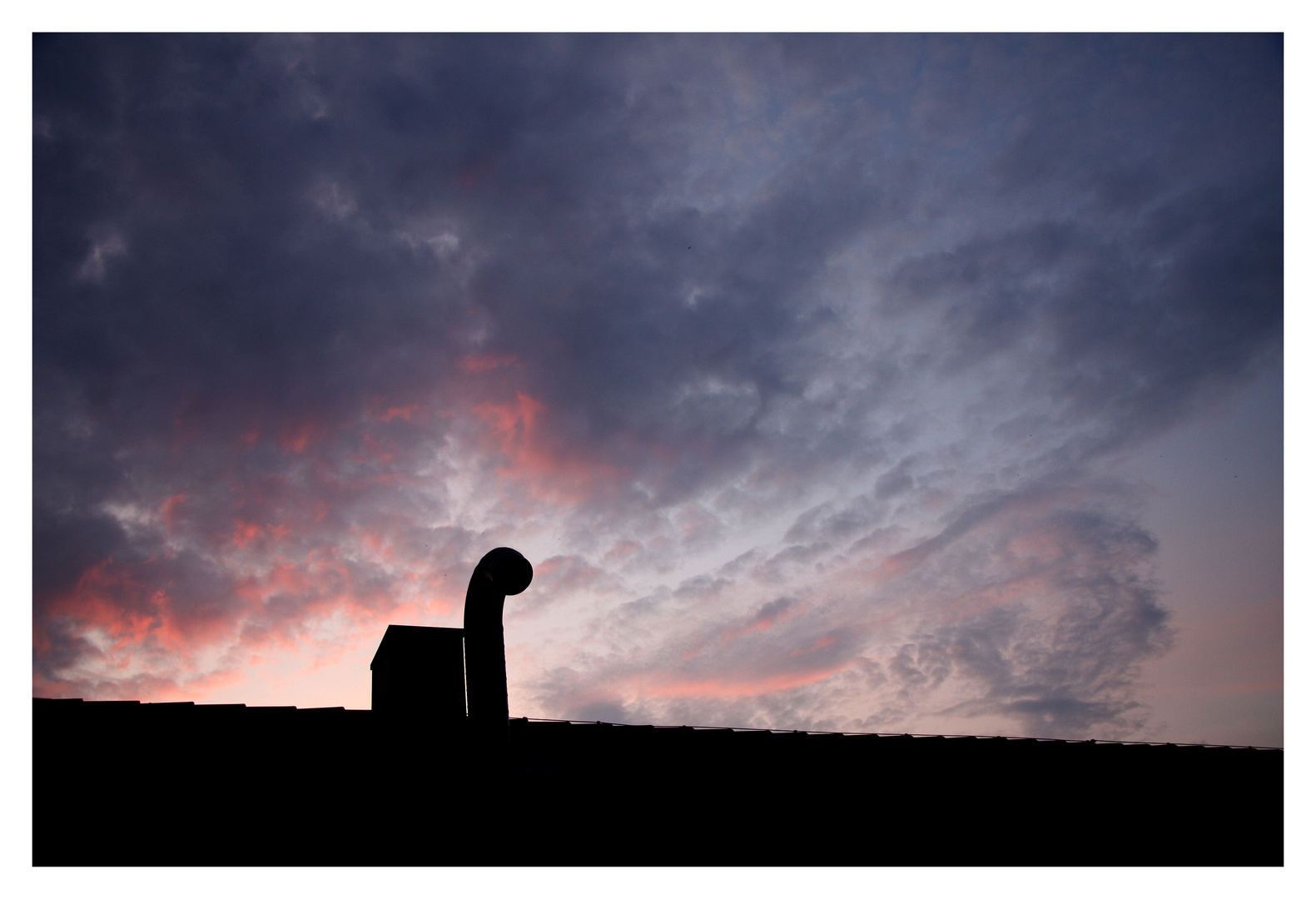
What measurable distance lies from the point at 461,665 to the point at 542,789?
174cm

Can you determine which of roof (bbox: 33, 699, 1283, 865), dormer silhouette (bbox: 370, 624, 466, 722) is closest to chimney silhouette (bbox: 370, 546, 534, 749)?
dormer silhouette (bbox: 370, 624, 466, 722)

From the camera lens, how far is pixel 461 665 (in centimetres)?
Result: 760

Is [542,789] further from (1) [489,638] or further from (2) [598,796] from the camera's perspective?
(1) [489,638]

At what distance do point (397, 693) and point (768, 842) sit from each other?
4.14m

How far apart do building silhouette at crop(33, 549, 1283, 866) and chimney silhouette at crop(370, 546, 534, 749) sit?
0.02 meters

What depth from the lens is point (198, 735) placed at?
588 centimetres

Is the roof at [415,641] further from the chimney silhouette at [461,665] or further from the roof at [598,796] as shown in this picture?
the roof at [598,796]

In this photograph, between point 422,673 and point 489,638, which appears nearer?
point 422,673

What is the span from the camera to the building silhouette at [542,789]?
5.36 meters

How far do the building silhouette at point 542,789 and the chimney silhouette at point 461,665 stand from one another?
0.07 ft

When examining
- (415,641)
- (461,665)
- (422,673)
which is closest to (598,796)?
(461,665)

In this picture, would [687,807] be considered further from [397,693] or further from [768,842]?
[397,693]

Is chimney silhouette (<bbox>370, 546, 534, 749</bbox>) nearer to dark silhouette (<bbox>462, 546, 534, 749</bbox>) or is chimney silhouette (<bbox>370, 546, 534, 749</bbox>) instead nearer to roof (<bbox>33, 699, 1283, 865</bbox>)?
dark silhouette (<bbox>462, 546, 534, 749</bbox>)

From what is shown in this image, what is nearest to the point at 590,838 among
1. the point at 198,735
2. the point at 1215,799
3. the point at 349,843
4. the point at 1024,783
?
the point at 349,843
